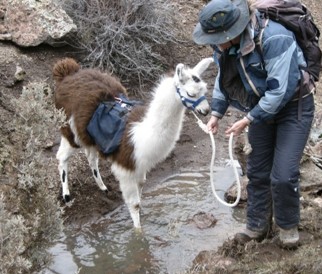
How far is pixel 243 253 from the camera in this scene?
183 inches

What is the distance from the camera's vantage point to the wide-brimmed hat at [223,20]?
3725 millimetres

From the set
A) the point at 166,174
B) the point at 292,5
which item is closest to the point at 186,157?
the point at 166,174

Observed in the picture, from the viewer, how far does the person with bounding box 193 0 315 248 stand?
374 cm

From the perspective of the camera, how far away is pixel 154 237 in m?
5.57

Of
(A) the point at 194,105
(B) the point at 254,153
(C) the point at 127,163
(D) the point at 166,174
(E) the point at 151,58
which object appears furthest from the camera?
(E) the point at 151,58

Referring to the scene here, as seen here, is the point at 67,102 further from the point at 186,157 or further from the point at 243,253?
the point at 243,253

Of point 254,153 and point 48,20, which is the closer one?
point 254,153

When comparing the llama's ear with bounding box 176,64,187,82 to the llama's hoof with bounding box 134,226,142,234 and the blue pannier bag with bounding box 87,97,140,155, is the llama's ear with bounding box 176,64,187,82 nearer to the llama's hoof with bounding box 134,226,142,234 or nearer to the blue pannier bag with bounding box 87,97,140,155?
the blue pannier bag with bounding box 87,97,140,155

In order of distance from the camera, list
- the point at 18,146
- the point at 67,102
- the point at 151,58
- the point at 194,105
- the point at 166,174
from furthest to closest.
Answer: the point at 151,58
the point at 166,174
the point at 67,102
the point at 194,105
the point at 18,146

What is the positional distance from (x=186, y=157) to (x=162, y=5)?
2768mm

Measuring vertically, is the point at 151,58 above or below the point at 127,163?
below

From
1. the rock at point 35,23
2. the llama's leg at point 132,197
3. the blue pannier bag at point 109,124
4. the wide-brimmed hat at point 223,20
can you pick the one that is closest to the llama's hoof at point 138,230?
the llama's leg at point 132,197

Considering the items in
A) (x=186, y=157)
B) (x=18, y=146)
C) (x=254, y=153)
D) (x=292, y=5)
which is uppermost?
(x=292, y=5)

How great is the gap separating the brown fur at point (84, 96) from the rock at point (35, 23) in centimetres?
210
